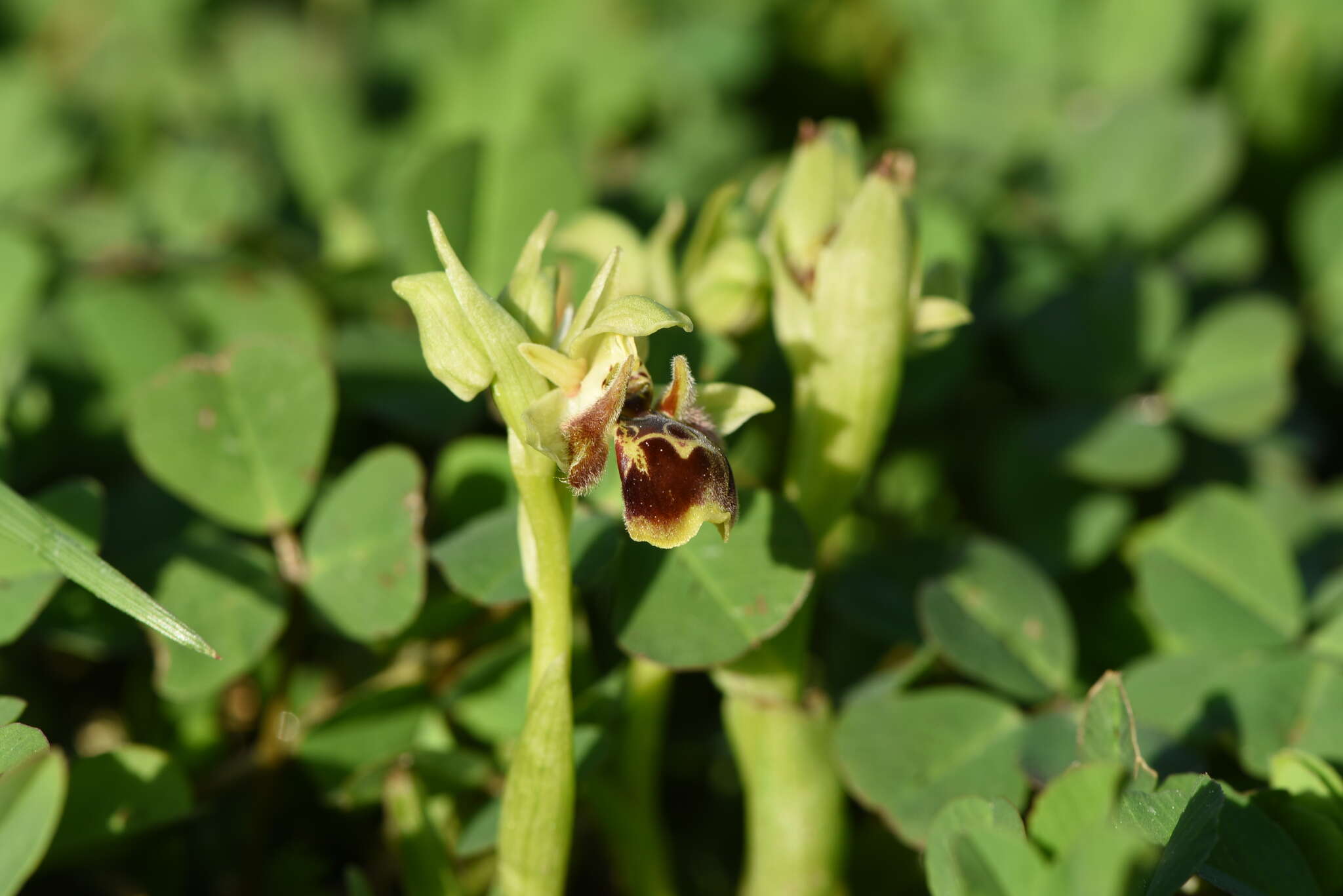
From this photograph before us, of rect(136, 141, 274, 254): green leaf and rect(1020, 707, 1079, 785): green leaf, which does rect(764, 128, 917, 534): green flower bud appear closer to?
rect(1020, 707, 1079, 785): green leaf

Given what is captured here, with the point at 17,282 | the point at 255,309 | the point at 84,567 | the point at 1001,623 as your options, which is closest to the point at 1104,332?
the point at 1001,623

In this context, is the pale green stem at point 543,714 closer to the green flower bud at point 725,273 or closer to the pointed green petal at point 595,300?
the pointed green petal at point 595,300

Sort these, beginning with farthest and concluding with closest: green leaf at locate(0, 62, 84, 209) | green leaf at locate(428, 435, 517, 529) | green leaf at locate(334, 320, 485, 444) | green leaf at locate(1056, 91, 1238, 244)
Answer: green leaf at locate(0, 62, 84, 209), green leaf at locate(1056, 91, 1238, 244), green leaf at locate(334, 320, 485, 444), green leaf at locate(428, 435, 517, 529)

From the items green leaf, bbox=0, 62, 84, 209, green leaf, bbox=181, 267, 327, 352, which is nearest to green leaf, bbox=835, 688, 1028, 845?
green leaf, bbox=181, 267, 327, 352

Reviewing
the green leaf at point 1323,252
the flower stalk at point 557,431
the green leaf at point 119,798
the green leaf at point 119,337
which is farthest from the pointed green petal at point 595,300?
the green leaf at point 1323,252

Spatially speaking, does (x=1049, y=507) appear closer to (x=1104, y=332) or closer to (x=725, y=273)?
(x=1104, y=332)

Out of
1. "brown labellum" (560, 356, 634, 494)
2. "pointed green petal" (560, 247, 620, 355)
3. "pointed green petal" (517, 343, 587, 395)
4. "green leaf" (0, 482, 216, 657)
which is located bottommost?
"green leaf" (0, 482, 216, 657)
